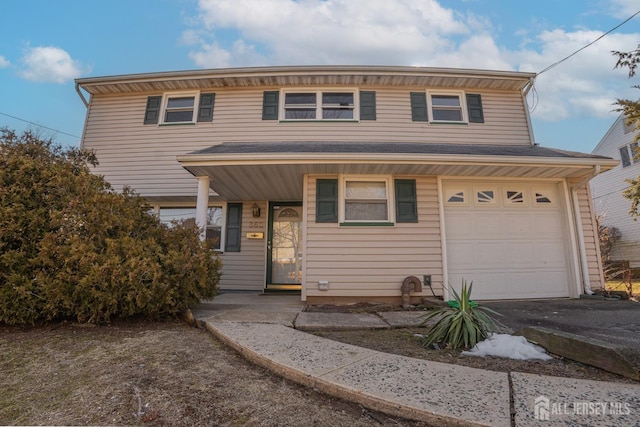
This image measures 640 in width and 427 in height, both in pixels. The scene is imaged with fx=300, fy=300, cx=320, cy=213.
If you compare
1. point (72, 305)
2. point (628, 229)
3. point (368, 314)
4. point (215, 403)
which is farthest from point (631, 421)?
point (628, 229)

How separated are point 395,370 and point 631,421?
48.3 inches

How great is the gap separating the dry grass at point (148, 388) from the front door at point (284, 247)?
14.2 ft

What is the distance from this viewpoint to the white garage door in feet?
18.5

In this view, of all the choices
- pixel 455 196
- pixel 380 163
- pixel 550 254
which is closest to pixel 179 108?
pixel 380 163

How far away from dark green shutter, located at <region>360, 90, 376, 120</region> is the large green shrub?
211 inches

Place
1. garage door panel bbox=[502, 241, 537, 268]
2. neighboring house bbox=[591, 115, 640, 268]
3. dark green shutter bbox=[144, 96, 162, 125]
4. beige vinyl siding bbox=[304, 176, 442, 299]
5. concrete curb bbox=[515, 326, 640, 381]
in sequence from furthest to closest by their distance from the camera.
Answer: neighboring house bbox=[591, 115, 640, 268]
dark green shutter bbox=[144, 96, 162, 125]
garage door panel bbox=[502, 241, 537, 268]
beige vinyl siding bbox=[304, 176, 442, 299]
concrete curb bbox=[515, 326, 640, 381]

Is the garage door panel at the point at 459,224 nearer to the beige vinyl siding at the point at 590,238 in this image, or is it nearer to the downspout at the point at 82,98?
the beige vinyl siding at the point at 590,238

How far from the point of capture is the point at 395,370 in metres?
2.19

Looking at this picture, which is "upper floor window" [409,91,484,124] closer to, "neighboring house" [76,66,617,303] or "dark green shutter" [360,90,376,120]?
"neighboring house" [76,66,617,303]

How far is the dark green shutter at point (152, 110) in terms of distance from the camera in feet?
26.1

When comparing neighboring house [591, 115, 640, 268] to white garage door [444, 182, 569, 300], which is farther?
neighboring house [591, 115, 640, 268]

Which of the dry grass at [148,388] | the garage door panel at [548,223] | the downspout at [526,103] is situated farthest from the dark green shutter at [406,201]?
the downspout at [526,103]

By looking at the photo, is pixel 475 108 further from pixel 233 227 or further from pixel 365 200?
pixel 233 227

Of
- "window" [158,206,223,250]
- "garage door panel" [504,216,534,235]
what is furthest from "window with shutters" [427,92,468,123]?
"window" [158,206,223,250]
